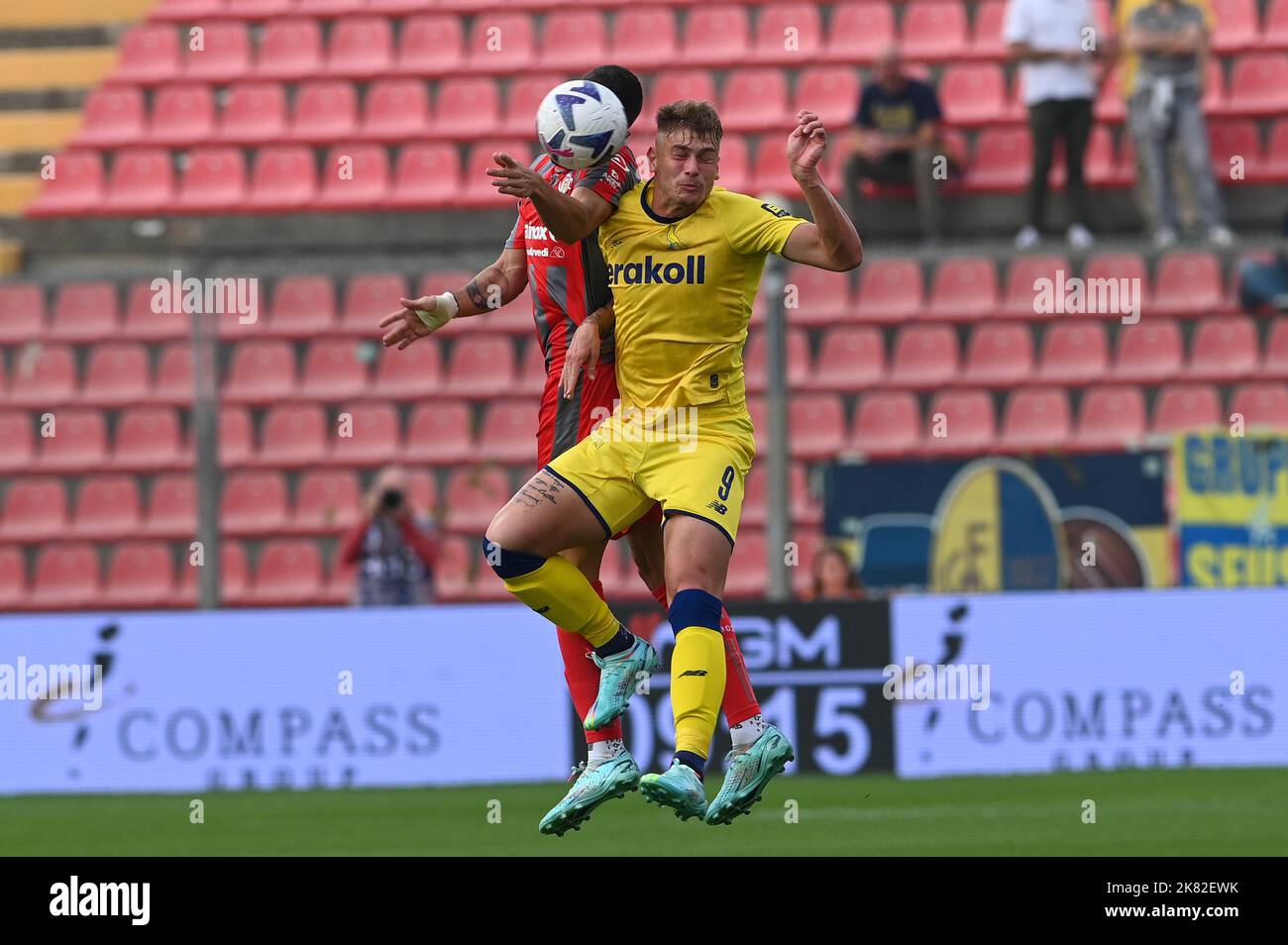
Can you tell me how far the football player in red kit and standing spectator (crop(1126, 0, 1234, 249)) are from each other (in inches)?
342

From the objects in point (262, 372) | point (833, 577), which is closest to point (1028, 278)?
point (833, 577)

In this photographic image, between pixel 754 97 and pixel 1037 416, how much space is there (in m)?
3.89

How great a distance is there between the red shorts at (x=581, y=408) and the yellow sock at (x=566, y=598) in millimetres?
294

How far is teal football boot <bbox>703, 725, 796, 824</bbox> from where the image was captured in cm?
752

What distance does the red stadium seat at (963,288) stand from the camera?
52.4 ft

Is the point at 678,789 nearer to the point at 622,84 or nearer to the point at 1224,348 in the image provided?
the point at 622,84

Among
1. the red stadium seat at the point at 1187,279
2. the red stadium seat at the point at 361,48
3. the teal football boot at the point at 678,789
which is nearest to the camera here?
the teal football boot at the point at 678,789

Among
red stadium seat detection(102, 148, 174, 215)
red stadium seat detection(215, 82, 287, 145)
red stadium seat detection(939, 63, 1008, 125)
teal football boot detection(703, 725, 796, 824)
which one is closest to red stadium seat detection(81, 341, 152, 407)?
red stadium seat detection(102, 148, 174, 215)

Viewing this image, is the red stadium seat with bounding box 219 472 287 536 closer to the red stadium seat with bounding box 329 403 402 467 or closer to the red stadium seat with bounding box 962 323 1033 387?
the red stadium seat with bounding box 329 403 402 467

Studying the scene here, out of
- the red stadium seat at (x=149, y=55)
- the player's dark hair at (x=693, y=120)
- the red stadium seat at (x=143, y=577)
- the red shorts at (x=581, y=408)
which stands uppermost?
the red stadium seat at (x=149, y=55)

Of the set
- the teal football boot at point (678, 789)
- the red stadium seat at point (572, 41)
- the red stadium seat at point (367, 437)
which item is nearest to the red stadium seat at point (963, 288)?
the red stadium seat at point (572, 41)

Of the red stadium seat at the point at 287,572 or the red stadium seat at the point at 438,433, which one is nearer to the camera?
the red stadium seat at the point at 287,572

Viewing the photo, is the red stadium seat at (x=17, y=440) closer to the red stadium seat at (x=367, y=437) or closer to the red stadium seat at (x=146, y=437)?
the red stadium seat at (x=146, y=437)
